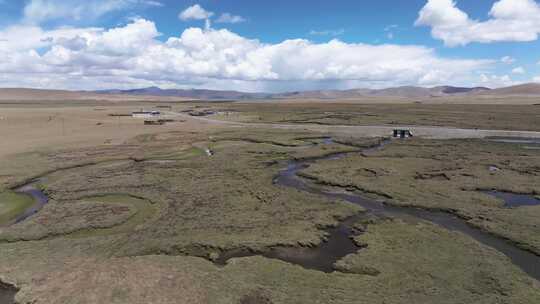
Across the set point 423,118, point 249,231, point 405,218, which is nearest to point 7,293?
point 249,231

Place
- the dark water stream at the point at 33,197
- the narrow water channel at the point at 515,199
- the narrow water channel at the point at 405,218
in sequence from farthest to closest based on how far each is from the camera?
the narrow water channel at the point at 515,199 → the dark water stream at the point at 33,197 → the narrow water channel at the point at 405,218

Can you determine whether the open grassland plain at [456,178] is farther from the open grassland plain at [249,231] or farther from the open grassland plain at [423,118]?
the open grassland plain at [423,118]

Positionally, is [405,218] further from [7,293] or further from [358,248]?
[7,293]

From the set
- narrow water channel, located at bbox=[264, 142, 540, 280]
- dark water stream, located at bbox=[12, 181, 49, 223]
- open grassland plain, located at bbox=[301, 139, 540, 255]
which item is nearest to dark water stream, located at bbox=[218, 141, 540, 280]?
narrow water channel, located at bbox=[264, 142, 540, 280]

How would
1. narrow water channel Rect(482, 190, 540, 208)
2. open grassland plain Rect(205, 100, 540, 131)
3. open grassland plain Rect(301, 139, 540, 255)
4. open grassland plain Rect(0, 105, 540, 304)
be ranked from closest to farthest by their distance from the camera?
open grassland plain Rect(0, 105, 540, 304) → open grassland plain Rect(301, 139, 540, 255) → narrow water channel Rect(482, 190, 540, 208) → open grassland plain Rect(205, 100, 540, 131)

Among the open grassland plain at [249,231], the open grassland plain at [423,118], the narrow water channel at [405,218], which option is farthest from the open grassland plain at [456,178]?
the open grassland plain at [423,118]

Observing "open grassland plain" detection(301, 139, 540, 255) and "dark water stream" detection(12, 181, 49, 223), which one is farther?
"dark water stream" detection(12, 181, 49, 223)

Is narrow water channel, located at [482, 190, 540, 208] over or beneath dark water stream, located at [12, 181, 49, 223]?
over

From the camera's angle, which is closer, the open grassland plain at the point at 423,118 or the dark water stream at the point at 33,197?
the dark water stream at the point at 33,197

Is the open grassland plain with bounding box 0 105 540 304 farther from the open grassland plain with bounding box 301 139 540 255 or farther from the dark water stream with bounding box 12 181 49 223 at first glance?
the dark water stream with bounding box 12 181 49 223
